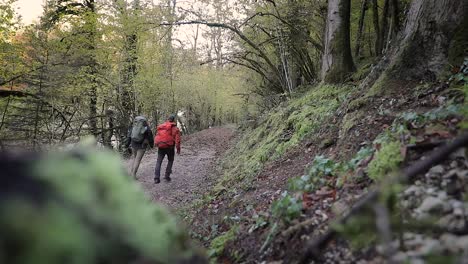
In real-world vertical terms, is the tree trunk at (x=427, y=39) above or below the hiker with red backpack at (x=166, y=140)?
above

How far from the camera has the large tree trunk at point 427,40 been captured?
467 cm

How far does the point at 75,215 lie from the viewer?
957mm

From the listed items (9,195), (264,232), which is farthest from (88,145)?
(264,232)

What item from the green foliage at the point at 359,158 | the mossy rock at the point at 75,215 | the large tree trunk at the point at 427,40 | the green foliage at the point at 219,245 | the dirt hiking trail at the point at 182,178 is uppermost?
the large tree trunk at the point at 427,40

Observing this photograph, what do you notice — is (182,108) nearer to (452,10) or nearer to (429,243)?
(452,10)

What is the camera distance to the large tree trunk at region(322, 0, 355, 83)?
8594mm

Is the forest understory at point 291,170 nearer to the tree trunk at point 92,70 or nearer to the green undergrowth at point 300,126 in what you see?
the green undergrowth at point 300,126

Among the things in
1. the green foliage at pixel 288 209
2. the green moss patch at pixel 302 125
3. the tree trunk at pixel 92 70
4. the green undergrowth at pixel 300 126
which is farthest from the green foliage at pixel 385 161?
the tree trunk at pixel 92 70

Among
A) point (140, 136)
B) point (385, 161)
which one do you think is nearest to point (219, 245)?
point (385, 161)

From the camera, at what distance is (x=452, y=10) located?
4707 millimetres

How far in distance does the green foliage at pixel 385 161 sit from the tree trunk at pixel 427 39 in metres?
2.12

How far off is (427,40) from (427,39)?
2 cm

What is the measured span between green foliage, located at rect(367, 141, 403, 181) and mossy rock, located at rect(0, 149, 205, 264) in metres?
2.33

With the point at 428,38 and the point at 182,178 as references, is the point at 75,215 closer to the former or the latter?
the point at 428,38
